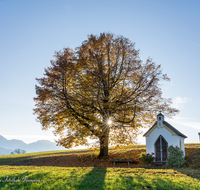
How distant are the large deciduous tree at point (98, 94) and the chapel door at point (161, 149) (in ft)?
10.6

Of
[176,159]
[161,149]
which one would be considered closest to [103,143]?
[161,149]

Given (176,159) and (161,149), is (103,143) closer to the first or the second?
(161,149)

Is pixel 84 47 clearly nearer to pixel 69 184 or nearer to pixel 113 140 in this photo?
pixel 113 140

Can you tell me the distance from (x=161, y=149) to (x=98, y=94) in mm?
10611

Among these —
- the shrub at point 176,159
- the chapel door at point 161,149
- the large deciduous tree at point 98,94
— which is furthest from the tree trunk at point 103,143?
the shrub at point 176,159

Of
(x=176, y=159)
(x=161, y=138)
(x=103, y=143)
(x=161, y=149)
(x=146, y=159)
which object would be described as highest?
(x=161, y=138)

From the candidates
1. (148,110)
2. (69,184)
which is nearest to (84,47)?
(148,110)

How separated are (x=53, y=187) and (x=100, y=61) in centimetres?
1249

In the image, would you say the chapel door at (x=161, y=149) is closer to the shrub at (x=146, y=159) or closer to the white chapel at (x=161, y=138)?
the white chapel at (x=161, y=138)

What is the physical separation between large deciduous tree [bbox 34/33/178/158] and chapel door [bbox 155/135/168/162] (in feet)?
10.6

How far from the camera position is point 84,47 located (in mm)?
19625

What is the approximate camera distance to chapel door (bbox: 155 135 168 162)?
68.5 feet

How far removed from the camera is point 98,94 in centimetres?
1691

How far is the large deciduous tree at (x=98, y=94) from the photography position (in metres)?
17.5
